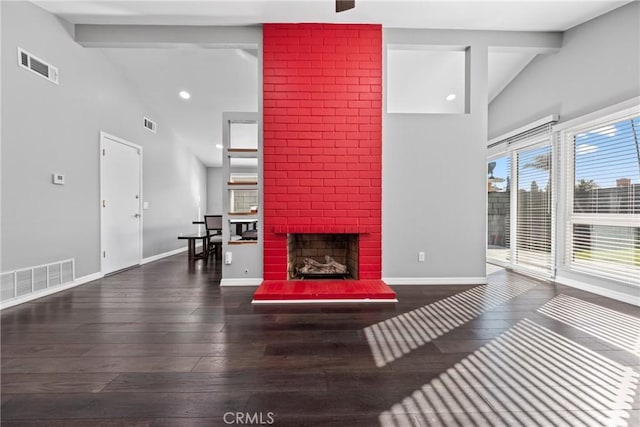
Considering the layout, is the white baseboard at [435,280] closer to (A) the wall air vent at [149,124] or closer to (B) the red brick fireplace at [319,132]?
(B) the red brick fireplace at [319,132]

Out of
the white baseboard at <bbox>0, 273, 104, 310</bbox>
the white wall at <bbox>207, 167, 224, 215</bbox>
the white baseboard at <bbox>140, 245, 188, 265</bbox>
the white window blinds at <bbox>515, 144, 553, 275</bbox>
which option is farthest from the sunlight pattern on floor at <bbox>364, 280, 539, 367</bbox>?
the white wall at <bbox>207, 167, 224, 215</bbox>

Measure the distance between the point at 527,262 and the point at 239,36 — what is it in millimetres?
5049

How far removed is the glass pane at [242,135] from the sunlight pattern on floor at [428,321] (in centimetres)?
265

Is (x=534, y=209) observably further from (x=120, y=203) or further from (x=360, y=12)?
(x=120, y=203)

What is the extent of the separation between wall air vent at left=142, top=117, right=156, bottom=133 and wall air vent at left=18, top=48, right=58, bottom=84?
1844 mm

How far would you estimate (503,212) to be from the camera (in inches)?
197

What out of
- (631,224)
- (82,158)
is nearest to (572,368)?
(631,224)

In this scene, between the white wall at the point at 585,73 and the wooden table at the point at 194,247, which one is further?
the wooden table at the point at 194,247

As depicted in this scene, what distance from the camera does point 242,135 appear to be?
384cm

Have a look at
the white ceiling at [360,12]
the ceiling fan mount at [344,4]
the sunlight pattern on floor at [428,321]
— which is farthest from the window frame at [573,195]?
the ceiling fan mount at [344,4]

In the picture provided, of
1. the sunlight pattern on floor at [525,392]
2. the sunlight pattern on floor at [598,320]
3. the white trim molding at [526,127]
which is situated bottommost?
the sunlight pattern on floor at [525,392]

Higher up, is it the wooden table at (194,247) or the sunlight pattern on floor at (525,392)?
the wooden table at (194,247)

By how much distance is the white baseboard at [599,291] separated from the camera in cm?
300

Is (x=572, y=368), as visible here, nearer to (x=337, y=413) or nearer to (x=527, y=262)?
(x=337, y=413)
